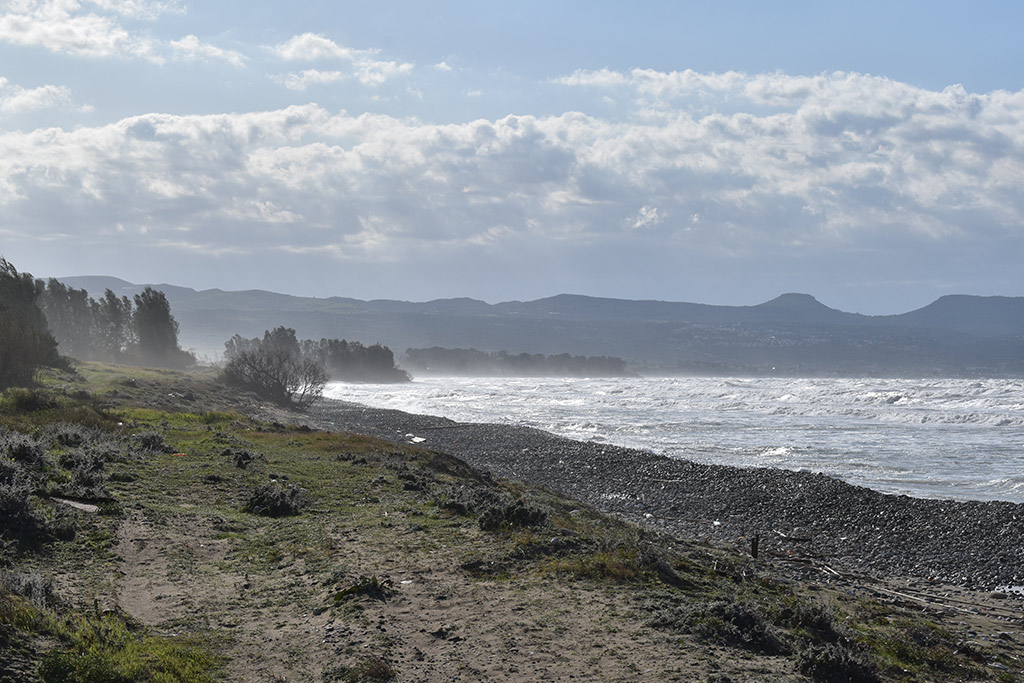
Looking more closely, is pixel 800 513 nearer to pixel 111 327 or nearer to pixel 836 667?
pixel 836 667

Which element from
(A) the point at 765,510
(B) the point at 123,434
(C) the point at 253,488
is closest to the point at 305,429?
(B) the point at 123,434

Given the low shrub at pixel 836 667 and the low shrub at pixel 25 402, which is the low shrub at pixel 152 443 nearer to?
the low shrub at pixel 25 402

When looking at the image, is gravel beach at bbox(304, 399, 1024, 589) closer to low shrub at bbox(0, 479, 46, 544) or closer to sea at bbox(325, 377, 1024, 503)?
sea at bbox(325, 377, 1024, 503)

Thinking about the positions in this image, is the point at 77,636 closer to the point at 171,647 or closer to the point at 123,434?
the point at 171,647

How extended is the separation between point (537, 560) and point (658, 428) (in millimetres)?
38235

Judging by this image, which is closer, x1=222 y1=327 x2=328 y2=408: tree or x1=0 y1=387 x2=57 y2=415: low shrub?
x1=0 y1=387 x2=57 y2=415: low shrub

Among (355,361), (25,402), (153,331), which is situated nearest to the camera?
(25,402)

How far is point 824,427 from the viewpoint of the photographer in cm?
4869

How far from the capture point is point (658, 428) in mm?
48812

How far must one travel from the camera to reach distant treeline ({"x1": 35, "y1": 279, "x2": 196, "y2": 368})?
318 ft

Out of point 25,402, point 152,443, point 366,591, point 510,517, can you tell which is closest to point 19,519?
point 366,591

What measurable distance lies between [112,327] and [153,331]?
5.26m

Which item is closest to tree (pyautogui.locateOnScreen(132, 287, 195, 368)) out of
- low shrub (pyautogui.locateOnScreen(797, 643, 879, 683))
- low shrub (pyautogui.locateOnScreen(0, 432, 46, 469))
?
low shrub (pyautogui.locateOnScreen(0, 432, 46, 469))

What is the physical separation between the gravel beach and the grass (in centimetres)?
332
